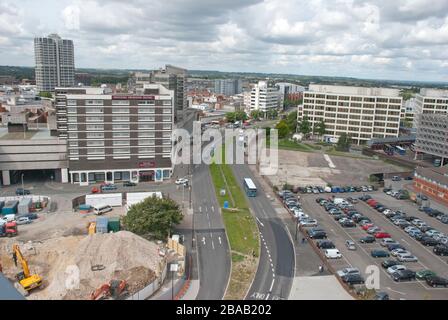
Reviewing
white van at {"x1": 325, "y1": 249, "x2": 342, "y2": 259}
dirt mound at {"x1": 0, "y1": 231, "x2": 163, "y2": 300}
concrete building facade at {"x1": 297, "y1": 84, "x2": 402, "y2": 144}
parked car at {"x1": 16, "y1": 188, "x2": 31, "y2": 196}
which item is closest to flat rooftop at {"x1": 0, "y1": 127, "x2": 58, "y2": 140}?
parked car at {"x1": 16, "y1": 188, "x2": 31, "y2": 196}

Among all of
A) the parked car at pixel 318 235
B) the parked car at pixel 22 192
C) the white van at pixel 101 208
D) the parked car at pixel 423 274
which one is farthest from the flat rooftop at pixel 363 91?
the parked car at pixel 22 192

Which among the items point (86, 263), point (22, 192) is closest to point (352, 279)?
point (86, 263)

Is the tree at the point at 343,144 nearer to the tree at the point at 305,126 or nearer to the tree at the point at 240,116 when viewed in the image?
the tree at the point at 305,126

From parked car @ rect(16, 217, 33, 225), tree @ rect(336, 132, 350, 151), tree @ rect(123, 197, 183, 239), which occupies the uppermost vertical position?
tree @ rect(336, 132, 350, 151)

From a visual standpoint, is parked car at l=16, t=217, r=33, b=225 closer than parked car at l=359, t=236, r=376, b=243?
No

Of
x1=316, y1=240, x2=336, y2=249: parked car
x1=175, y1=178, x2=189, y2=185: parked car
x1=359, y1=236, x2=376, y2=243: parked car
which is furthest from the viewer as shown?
x1=175, y1=178, x2=189, y2=185: parked car

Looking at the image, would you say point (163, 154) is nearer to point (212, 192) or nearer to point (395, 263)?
point (212, 192)

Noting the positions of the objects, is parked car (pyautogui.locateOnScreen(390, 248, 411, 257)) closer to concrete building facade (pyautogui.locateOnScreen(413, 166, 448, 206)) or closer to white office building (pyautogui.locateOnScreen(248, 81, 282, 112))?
concrete building facade (pyautogui.locateOnScreen(413, 166, 448, 206))
